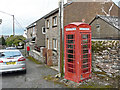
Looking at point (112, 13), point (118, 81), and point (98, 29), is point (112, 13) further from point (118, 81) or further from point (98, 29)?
point (118, 81)

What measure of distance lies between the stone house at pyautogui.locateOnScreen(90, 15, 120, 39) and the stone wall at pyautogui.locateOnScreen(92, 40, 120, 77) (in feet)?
7.68

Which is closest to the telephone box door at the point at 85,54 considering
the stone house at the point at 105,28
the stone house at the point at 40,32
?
the stone house at the point at 105,28

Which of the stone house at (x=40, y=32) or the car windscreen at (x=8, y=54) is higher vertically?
the stone house at (x=40, y=32)

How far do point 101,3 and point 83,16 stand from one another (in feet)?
10.3

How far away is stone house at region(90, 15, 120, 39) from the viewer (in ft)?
32.0

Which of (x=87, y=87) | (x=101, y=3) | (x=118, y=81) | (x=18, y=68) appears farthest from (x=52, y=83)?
(x=101, y=3)

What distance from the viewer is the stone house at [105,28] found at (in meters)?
9.75

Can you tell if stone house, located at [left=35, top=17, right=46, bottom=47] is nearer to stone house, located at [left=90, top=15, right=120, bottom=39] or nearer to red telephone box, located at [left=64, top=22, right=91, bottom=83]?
stone house, located at [left=90, top=15, right=120, bottom=39]

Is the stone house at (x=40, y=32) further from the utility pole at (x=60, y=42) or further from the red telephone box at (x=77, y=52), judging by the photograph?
the red telephone box at (x=77, y=52)

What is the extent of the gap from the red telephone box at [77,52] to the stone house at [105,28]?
3589 millimetres

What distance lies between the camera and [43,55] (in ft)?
39.6

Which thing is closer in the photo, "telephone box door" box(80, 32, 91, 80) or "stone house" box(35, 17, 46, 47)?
"telephone box door" box(80, 32, 91, 80)

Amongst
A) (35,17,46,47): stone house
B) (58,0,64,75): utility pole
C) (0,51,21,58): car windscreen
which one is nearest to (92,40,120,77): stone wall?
(58,0,64,75): utility pole

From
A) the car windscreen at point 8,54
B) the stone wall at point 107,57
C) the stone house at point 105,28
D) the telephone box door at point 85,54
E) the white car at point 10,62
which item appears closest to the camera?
the telephone box door at point 85,54
